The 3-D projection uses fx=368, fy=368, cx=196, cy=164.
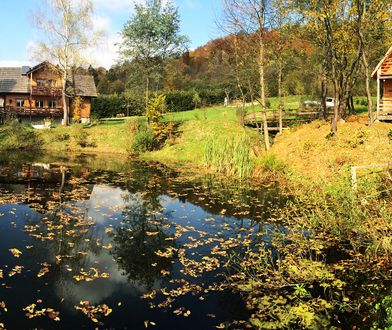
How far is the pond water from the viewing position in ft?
21.7

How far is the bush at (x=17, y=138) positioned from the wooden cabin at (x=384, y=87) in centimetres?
2922

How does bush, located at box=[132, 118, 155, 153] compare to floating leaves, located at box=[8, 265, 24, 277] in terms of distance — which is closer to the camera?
floating leaves, located at box=[8, 265, 24, 277]

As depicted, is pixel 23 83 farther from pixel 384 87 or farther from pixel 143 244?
pixel 143 244

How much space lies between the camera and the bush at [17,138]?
3306 centimetres

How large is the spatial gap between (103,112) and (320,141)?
3647 centimetres


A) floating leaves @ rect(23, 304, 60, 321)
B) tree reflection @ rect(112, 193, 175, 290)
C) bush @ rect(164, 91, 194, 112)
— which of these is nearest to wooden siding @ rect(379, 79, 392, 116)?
tree reflection @ rect(112, 193, 175, 290)

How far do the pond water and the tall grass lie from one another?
2.09 metres

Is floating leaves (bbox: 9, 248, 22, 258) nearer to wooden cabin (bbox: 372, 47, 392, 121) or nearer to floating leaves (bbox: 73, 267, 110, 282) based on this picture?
floating leaves (bbox: 73, 267, 110, 282)

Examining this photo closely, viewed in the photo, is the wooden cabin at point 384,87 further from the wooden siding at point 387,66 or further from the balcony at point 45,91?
the balcony at point 45,91

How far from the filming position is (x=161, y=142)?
33094 mm

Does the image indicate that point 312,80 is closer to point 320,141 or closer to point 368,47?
point 368,47

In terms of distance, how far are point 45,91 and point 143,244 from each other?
4117 centimetres

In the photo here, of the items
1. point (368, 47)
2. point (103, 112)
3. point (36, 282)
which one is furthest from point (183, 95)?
point (36, 282)

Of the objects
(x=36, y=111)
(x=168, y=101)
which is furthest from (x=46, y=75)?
(x=168, y=101)
